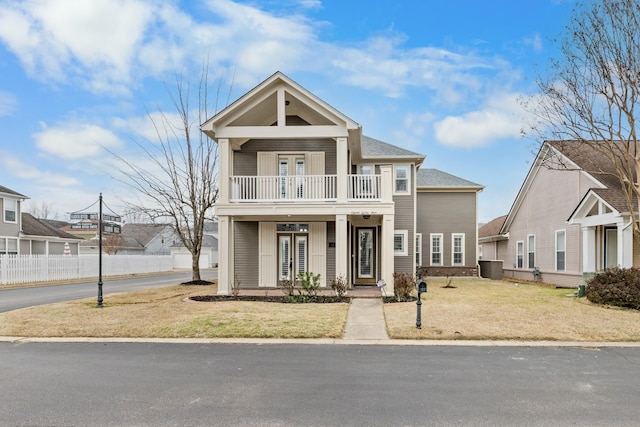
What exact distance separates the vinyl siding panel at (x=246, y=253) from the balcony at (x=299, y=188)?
1256 millimetres

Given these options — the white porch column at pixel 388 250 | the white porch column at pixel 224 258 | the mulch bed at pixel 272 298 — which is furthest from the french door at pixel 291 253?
the white porch column at pixel 388 250

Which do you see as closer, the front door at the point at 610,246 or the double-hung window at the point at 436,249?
the front door at the point at 610,246

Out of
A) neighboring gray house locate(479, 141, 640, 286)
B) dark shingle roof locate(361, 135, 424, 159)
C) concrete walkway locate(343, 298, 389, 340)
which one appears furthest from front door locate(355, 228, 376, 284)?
neighboring gray house locate(479, 141, 640, 286)

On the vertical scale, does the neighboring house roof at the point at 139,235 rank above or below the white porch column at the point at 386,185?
below

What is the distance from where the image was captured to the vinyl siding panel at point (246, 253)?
1623 centimetres

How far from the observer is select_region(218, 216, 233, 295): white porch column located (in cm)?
1458

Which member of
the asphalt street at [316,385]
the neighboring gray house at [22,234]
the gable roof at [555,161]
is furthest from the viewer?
the neighboring gray house at [22,234]

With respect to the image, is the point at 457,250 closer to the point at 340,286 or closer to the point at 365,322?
the point at 340,286

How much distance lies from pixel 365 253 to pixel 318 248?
327cm

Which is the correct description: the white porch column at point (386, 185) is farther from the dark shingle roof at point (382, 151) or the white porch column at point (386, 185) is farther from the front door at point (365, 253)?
the dark shingle roof at point (382, 151)

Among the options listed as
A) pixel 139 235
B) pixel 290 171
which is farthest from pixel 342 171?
pixel 139 235

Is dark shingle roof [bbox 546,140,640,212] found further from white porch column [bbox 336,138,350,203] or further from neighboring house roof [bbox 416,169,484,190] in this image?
white porch column [bbox 336,138,350,203]

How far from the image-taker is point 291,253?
16.3 meters

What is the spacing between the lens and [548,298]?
558 inches
